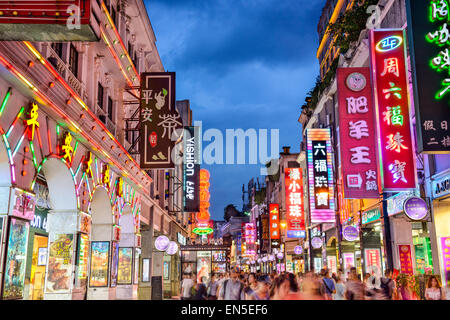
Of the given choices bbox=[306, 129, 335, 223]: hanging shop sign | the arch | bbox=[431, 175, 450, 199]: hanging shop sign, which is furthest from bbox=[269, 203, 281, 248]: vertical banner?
bbox=[431, 175, 450, 199]: hanging shop sign

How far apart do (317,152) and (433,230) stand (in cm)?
→ 1260

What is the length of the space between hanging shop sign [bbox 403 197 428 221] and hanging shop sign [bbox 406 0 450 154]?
12.6ft

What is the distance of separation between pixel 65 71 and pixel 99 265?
24.2ft

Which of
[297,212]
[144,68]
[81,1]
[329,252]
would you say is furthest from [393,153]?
[297,212]

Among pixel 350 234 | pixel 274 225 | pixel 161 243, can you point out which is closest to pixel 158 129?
pixel 161 243

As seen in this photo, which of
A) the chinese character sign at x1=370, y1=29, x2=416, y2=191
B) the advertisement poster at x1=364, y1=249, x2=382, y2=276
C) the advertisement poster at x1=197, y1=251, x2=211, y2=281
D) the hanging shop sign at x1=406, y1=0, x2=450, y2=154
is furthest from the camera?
the advertisement poster at x1=197, y1=251, x2=211, y2=281

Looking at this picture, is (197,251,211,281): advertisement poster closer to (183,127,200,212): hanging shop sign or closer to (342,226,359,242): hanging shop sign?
(183,127,200,212): hanging shop sign

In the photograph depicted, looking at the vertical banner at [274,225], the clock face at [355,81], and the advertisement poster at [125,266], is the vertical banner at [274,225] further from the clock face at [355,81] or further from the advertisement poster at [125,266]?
the clock face at [355,81]

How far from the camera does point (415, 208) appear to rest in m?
14.4

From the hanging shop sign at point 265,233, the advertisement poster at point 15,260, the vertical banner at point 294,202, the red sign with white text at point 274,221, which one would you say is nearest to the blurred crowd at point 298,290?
the advertisement poster at point 15,260

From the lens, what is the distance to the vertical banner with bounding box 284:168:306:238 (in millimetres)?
36781

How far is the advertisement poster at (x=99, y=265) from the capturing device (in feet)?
55.0

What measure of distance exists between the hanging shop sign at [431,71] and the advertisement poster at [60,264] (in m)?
10.2
